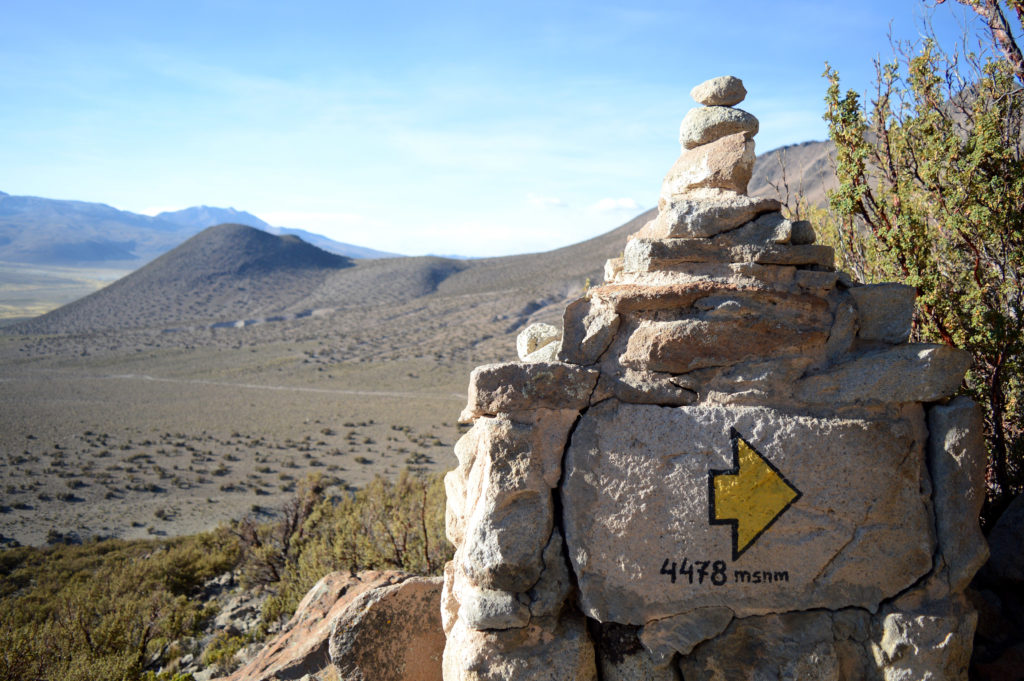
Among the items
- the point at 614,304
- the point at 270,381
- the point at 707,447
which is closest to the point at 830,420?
the point at 707,447

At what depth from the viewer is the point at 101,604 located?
395 inches

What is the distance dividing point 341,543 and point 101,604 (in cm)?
372

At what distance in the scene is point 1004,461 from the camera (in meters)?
5.82

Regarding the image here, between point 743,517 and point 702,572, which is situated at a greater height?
point 743,517

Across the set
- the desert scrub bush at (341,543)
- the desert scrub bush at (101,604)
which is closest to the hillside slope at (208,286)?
the desert scrub bush at (101,604)

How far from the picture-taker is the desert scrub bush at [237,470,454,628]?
30.7 feet

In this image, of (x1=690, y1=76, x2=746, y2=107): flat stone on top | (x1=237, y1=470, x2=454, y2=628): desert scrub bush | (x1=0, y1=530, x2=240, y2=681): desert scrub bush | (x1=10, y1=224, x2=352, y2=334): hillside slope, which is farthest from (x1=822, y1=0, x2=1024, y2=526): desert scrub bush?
(x1=10, y1=224, x2=352, y2=334): hillside slope

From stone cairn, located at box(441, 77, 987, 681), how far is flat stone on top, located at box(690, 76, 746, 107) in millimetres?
1165

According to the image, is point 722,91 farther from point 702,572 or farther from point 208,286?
point 208,286

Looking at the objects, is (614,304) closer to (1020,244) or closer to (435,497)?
(1020,244)

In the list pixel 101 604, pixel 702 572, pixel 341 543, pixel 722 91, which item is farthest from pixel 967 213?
pixel 101 604

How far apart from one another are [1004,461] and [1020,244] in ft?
6.33

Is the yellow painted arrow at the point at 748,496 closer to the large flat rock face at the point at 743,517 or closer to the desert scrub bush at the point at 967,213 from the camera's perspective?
the large flat rock face at the point at 743,517

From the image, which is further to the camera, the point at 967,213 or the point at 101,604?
the point at 101,604
